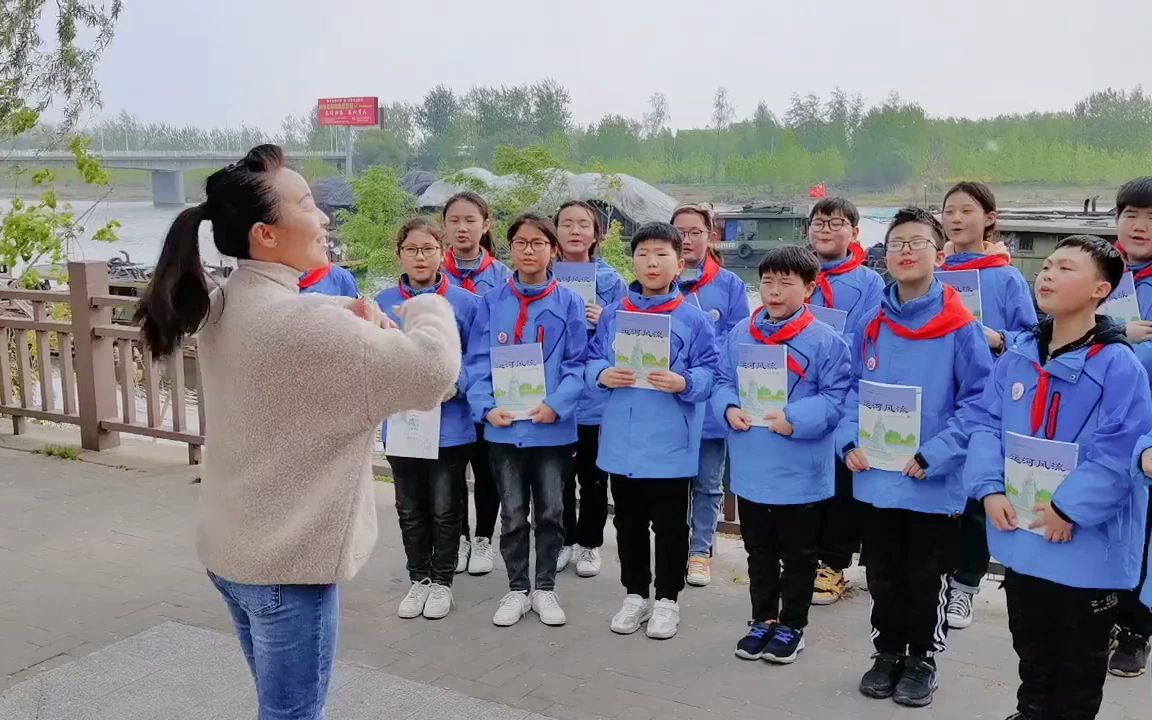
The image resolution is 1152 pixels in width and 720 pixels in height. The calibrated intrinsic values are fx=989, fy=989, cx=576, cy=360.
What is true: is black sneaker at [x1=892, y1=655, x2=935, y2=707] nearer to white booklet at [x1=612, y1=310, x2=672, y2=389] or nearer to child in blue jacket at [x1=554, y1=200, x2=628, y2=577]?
white booklet at [x1=612, y1=310, x2=672, y2=389]

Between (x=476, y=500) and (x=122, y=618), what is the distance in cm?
159

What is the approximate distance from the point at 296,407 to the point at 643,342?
2123 mm

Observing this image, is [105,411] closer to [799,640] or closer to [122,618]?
[122,618]

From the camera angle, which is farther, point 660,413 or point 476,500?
point 476,500

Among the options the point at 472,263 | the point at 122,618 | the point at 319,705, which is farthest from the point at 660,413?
the point at 122,618

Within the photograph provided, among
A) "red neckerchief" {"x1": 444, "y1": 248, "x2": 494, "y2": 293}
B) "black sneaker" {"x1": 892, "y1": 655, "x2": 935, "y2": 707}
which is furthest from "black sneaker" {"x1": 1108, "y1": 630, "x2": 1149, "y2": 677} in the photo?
"red neckerchief" {"x1": 444, "y1": 248, "x2": 494, "y2": 293}

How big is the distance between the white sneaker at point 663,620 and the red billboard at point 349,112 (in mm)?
23267

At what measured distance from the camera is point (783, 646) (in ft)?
11.9

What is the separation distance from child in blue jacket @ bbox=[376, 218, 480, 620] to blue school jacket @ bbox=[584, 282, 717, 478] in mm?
648

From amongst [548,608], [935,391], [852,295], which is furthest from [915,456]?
[548,608]

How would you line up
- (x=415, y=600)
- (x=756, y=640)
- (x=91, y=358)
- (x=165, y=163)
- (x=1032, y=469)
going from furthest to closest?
1. (x=165, y=163)
2. (x=91, y=358)
3. (x=415, y=600)
4. (x=756, y=640)
5. (x=1032, y=469)

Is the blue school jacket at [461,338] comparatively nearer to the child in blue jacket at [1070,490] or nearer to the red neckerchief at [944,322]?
the red neckerchief at [944,322]

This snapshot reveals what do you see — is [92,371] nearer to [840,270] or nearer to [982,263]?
[840,270]

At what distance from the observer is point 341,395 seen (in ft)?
5.85
